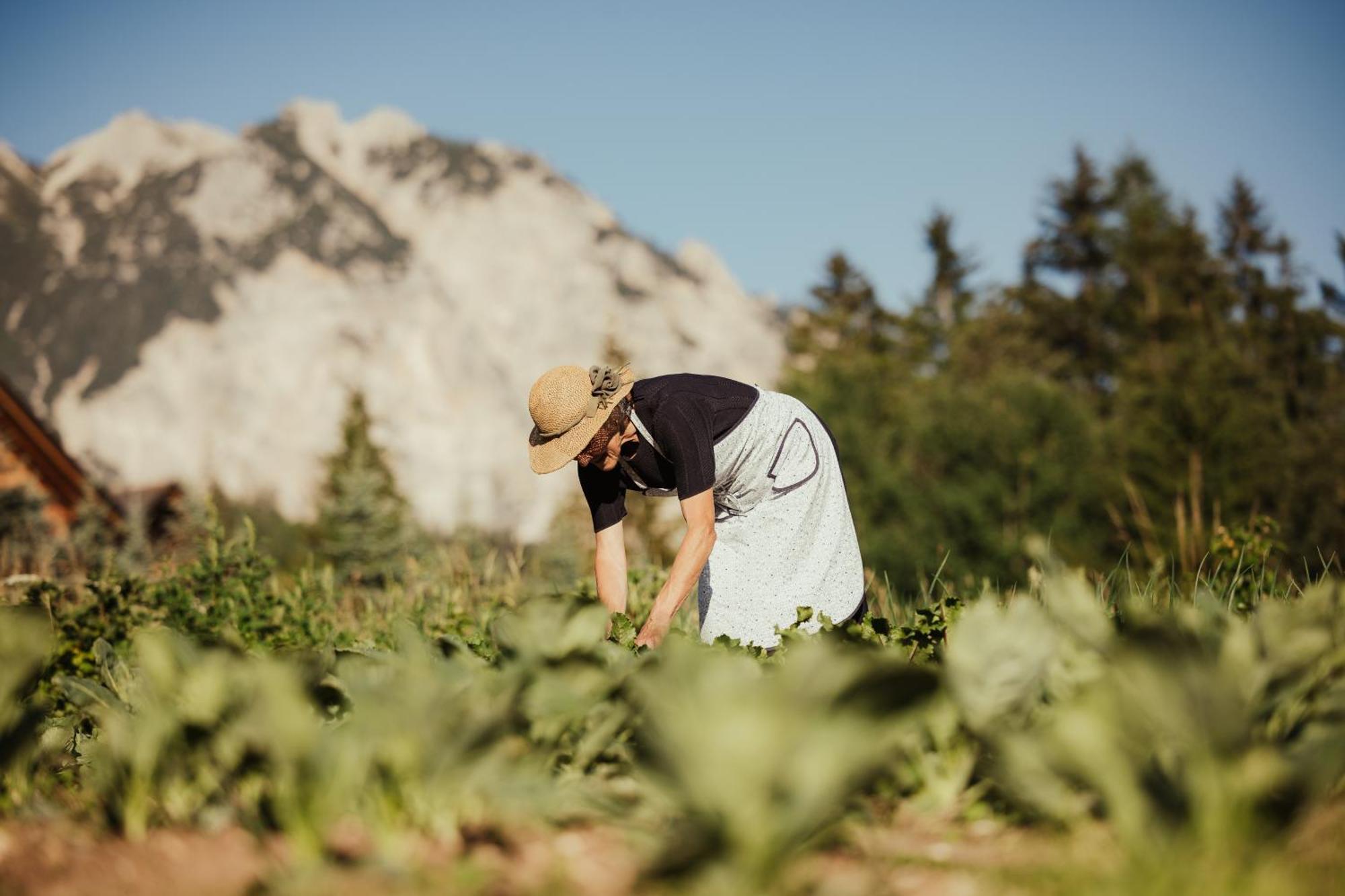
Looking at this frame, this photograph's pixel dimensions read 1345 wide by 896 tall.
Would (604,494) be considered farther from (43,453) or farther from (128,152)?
(128,152)

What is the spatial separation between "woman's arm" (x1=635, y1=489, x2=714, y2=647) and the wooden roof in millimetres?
22559

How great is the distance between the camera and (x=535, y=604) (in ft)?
6.52

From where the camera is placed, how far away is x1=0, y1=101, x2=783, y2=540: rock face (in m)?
71.8

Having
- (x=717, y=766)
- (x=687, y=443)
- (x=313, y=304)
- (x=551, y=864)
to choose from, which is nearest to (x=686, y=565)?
(x=687, y=443)

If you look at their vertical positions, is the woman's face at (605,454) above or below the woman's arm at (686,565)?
above

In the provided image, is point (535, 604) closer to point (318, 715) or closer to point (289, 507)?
point (318, 715)

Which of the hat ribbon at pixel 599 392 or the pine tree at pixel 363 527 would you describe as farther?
the pine tree at pixel 363 527

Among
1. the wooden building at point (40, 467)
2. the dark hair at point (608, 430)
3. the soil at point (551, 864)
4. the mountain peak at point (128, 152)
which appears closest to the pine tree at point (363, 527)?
the wooden building at point (40, 467)

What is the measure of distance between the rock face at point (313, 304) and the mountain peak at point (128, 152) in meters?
0.21

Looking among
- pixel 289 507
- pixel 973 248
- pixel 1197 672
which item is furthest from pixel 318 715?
pixel 289 507

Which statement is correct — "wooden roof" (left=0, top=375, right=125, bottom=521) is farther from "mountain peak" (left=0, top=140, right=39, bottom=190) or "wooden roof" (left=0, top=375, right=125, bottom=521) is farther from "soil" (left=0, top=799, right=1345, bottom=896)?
"mountain peak" (left=0, top=140, right=39, bottom=190)

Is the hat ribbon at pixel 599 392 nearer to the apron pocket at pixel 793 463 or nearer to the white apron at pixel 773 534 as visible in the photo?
the white apron at pixel 773 534

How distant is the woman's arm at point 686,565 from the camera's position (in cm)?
303

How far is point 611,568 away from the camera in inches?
149
